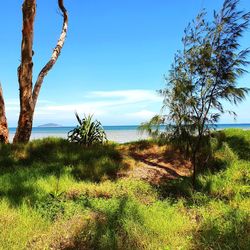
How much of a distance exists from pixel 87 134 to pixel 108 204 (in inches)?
260

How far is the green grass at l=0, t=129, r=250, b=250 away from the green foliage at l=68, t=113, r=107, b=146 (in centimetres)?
121

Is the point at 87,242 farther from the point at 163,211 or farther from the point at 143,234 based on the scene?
the point at 163,211

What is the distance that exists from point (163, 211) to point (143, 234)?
1.32 meters

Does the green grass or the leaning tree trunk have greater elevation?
the leaning tree trunk

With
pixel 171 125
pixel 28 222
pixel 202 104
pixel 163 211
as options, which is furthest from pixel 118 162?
pixel 28 222

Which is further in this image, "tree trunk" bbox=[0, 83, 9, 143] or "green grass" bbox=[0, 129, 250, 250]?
"tree trunk" bbox=[0, 83, 9, 143]

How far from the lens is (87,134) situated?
13.0m

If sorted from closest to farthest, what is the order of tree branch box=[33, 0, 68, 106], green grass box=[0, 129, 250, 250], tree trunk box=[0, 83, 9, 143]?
green grass box=[0, 129, 250, 250], tree trunk box=[0, 83, 9, 143], tree branch box=[33, 0, 68, 106]

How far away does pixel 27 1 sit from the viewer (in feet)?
42.1

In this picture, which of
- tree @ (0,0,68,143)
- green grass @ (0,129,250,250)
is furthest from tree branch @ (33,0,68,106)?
green grass @ (0,129,250,250)

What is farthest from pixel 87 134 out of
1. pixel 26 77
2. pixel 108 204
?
pixel 108 204

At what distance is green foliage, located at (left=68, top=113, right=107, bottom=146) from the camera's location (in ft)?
42.5

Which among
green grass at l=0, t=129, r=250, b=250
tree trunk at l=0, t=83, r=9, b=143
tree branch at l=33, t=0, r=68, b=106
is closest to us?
green grass at l=0, t=129, r=250, b=250

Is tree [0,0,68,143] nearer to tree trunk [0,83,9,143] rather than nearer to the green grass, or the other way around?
tree trunk [0,83,9,143]
